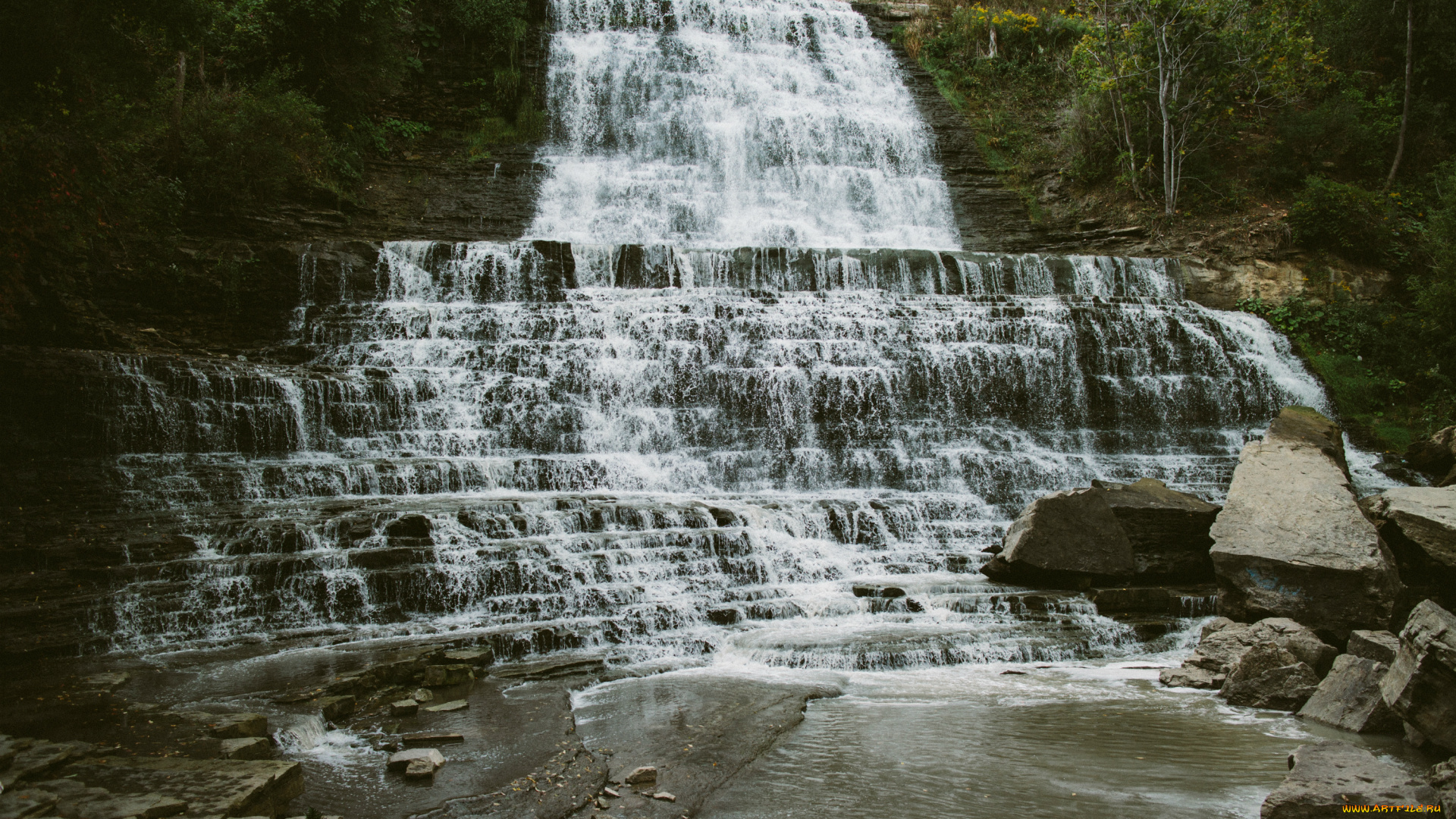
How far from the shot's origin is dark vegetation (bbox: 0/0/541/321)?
7535 mm

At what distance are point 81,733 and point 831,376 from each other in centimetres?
1036

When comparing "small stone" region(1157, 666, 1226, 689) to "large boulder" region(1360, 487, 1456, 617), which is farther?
"large boulder" region(1360, 487, 1456, 617)

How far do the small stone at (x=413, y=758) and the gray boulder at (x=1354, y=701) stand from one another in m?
5.31

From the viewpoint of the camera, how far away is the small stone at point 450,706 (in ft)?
16.8

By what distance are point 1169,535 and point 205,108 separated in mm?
17680

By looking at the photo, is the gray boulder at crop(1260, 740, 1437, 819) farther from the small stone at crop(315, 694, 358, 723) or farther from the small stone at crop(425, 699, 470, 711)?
the small stone at crop(315, 694, 358, 723)

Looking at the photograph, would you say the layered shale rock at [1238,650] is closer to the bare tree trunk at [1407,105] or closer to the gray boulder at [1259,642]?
the gray boulder at [1259,642]

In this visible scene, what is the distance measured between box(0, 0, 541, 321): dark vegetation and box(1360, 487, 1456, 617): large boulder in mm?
12990

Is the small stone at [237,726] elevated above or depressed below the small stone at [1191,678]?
above

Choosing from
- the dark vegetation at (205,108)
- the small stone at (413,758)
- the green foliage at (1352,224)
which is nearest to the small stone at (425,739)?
the small stone at (413,758)

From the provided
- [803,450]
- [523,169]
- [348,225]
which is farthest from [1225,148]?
[348,225]

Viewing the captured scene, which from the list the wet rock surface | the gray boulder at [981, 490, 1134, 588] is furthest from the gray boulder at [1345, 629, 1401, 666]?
the wet rock surface

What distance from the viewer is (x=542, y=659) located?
20.9 ft

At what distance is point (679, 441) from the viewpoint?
12.3 m
